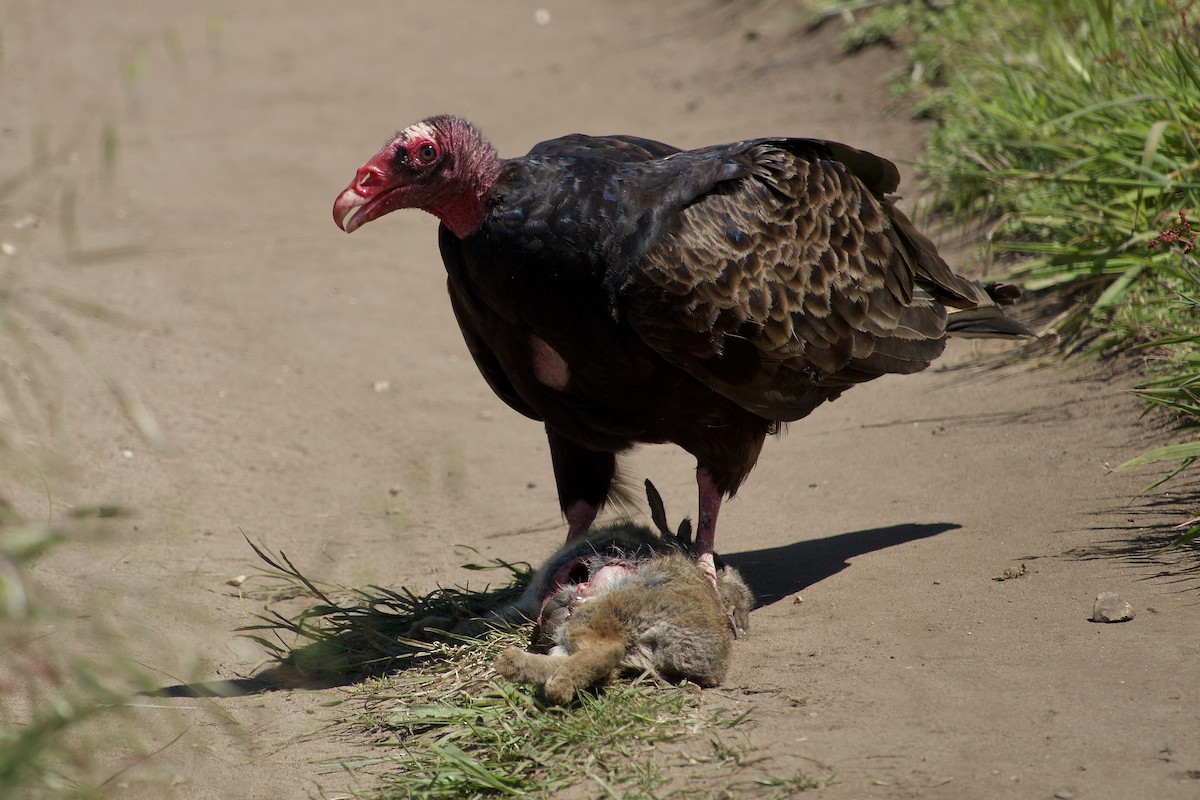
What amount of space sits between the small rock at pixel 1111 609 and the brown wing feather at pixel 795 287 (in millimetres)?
1101

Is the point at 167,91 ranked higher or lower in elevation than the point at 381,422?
higher

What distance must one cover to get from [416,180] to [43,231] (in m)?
4.95

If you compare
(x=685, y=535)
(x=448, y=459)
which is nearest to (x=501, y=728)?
(x=685, y=535)

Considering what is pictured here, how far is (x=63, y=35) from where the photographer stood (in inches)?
452

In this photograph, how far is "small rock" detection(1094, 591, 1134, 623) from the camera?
10.8 feet

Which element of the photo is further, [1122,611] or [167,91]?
[167,91]

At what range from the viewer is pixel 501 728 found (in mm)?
3047

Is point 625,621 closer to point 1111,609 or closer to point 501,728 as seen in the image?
point 501,728

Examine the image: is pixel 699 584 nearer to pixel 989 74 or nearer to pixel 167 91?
pixel 989 74

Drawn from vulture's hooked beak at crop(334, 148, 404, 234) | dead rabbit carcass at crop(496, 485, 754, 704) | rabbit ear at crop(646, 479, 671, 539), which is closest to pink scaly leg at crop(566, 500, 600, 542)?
rabbit ear at crop(646, 479, 671, 539)

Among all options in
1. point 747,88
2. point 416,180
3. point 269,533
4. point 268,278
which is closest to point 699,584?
point 416,180

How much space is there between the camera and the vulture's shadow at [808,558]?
4086 millimetres

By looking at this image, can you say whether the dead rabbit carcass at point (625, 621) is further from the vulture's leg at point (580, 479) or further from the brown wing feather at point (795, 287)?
the brown wing feather at point (795, 287)

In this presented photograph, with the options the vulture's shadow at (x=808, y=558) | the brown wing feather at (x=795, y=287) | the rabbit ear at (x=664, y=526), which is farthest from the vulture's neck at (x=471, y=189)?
the vulture's shadow at (x=808, y=558)
